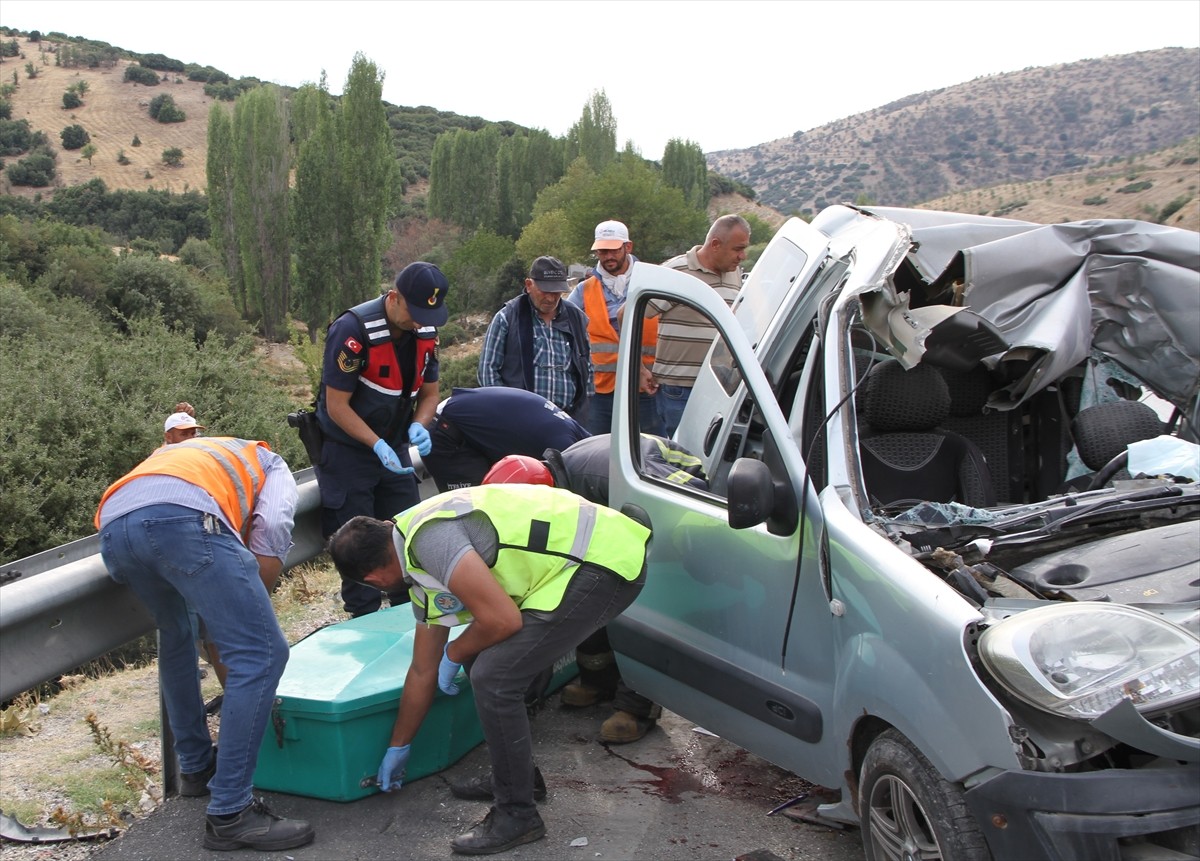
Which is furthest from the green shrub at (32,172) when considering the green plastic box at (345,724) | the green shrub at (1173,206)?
the green plastic box at (345,724)

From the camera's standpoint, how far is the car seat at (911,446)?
13.9 feet

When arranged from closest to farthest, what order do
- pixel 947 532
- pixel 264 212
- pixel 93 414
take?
pixel 947 532
pixel 93 414
pixel 264 212

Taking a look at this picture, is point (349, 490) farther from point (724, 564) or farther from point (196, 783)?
point (724, 564)

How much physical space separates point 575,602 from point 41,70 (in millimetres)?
116150

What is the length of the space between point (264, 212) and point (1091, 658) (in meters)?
51.5

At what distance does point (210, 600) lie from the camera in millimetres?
3523

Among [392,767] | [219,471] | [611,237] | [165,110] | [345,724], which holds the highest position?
[165,110]

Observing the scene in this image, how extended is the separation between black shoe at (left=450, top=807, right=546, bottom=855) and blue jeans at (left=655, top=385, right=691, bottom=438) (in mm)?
2799

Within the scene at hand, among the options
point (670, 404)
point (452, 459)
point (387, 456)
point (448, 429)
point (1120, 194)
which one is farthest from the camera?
point (1120, 194)

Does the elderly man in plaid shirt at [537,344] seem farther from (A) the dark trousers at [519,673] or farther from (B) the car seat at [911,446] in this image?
(A) the dark trousers at [519,673]

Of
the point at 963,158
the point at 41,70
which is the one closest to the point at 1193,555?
the point at 41,70

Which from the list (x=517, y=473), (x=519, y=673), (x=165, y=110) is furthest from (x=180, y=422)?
(x=165, y=110)

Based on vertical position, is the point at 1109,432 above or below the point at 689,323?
below

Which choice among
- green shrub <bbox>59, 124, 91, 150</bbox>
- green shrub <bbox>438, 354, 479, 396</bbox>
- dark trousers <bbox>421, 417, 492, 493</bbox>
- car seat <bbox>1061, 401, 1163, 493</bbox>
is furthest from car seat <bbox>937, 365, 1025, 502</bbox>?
green shrub <bbox>59, 124, 91, 150</bbox>
